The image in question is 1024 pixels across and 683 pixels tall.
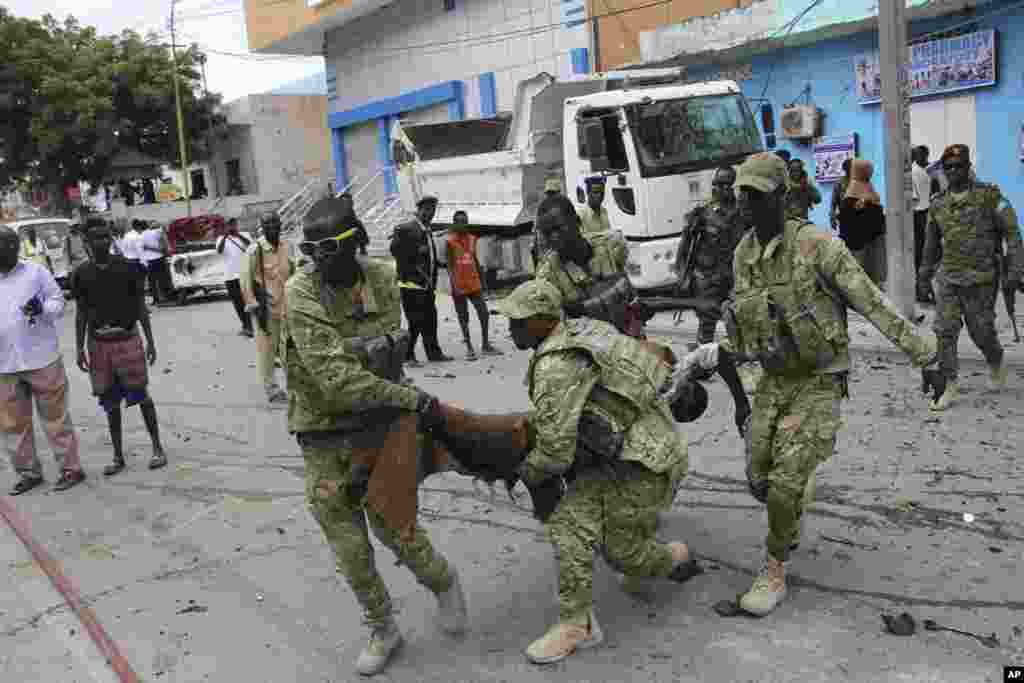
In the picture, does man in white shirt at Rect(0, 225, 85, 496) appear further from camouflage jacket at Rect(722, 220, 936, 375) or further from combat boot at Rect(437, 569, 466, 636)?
camouflage jacket at Rect(722, 220, 936, 375)

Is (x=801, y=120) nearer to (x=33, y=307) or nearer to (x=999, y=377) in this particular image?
(x=999, y=377)

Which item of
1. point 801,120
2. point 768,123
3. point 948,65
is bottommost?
point 768,123

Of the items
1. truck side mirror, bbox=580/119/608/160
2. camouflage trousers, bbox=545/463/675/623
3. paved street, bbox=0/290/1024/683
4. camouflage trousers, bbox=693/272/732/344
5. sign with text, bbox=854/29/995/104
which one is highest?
sign with text, bbox=854/29/995/104

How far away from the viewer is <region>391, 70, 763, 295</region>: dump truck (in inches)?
464

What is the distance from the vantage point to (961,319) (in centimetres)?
688

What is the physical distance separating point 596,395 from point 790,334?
2.80 ft

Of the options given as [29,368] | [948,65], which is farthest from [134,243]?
[948,65]

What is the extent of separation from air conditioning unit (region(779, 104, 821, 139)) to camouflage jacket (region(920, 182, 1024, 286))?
27.7 feet

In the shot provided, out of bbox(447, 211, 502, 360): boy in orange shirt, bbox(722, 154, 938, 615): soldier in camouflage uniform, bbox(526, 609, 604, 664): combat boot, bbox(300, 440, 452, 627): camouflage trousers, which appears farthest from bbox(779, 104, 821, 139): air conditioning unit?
bbox(300, 440, 452, 627): camouflage trousers

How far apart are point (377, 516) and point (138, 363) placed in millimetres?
3868

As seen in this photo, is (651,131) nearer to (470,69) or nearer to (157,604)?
(157,604)

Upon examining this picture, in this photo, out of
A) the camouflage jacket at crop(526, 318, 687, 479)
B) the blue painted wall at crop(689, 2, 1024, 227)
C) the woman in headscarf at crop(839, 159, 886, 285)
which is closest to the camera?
the camouflage jacket at crop(526, 318, 687, 479)

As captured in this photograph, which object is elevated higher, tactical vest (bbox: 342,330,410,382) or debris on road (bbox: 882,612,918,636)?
tactical vest (bbox: 342,330,410,382)

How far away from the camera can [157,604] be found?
460 centimetres
